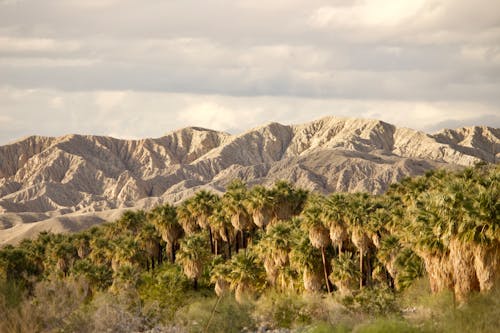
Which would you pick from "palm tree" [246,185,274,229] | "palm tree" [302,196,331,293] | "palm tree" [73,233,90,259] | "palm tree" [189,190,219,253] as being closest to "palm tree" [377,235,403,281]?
"palm tree" [302,196,331,293]

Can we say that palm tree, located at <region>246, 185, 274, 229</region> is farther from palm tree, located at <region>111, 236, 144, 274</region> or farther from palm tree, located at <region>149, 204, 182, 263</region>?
palm tree, located at <region>111, 236, 144, 274</region>

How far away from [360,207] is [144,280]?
25909mm

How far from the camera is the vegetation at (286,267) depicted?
3238 centimetres

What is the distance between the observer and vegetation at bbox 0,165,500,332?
32.4 meters

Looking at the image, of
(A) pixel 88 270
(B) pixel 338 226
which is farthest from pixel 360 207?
(A) pixel 88 270

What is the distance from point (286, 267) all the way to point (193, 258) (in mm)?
13023

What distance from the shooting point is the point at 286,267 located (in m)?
64.1

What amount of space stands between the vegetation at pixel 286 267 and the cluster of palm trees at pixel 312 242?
0.12 metres

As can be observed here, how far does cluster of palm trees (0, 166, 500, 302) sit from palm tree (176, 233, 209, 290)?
12 cm

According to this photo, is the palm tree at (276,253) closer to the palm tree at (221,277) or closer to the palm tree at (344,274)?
the palm tree at (221,277)

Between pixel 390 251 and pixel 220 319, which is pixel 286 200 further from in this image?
pixel 220 319

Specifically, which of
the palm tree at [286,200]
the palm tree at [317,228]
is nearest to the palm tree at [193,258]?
the palm tree at [286,200]

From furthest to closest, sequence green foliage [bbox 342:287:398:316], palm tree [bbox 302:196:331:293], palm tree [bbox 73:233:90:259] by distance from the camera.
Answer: palm tree [bbox 73:233:90:259] → palm tree [bbox 302:196:331:293] → green foliage [bbox 342:287:398:316]

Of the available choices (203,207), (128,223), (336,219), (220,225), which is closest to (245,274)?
(336,219)
